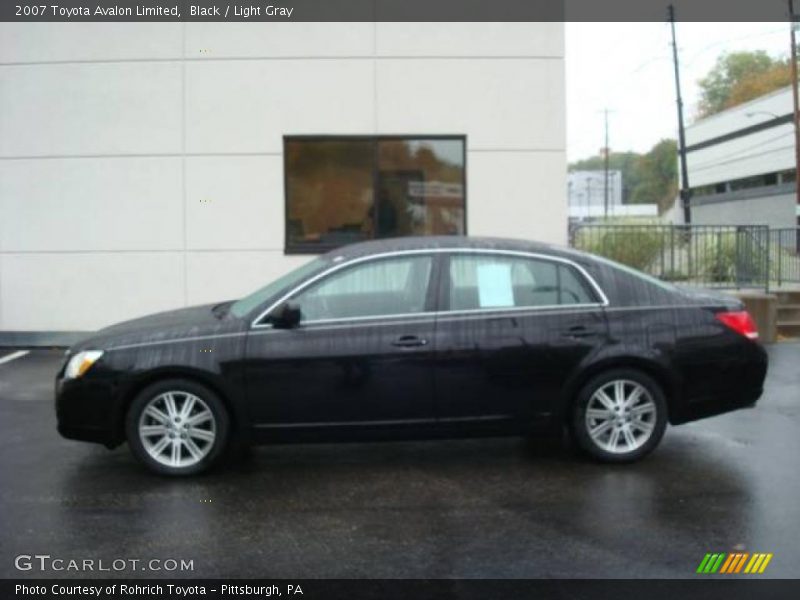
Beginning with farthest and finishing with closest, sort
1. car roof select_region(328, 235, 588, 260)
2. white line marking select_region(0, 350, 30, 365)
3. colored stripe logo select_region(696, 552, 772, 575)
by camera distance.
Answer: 1. white line marking select_region(0, 350, 30, 365)
2. car roof select_region(328, 235, 588, 260)
3. colored stripe logo select_region(696, 552, 772, 575)

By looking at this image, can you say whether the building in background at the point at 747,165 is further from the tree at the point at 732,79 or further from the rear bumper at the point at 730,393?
the rear bumper at the point at 730,393

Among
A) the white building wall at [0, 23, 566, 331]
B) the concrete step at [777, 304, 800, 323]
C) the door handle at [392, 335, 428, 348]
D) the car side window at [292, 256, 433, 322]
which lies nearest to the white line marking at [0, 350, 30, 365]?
the white building wall at [0, 23, 566, 331]

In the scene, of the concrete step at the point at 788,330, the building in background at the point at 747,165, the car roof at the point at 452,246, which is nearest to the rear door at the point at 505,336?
the car roof at the point at 452,246

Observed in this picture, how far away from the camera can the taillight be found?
632 centimetres

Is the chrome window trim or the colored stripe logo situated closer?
the colored stripe logo

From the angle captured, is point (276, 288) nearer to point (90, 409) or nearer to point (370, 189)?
point (90, 409)

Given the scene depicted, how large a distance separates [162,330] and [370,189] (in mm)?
5883

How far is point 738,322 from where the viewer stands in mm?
6352

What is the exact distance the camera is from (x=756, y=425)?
748 centimetres

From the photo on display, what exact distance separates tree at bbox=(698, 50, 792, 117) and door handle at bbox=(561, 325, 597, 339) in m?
73.7

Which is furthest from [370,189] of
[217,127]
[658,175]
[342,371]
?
[658,175]

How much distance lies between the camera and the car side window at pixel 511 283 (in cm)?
619

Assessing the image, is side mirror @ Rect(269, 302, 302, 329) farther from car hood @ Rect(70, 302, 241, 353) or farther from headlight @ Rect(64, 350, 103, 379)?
headlight @ Rect(64, 350, 103, 379)

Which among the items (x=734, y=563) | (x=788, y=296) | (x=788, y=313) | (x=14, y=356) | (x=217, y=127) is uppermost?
Answer: (x=217, y=127)
